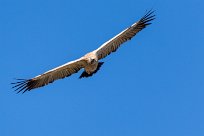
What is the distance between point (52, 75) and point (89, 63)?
1326mm

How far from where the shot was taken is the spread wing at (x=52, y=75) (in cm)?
1445

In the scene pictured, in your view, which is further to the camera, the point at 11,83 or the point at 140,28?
the point at 140,28

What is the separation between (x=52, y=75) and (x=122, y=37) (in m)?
2.50

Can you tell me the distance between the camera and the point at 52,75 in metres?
14.7

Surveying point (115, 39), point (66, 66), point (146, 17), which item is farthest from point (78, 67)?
point (146, 17)

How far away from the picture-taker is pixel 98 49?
48.1 ft

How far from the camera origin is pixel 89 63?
14.2 metres

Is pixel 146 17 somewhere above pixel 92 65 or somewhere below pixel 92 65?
above

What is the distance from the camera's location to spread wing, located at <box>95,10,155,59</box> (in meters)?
14.8

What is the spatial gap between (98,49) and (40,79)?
80.1 inches

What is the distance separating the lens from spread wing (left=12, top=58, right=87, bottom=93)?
14453 mm

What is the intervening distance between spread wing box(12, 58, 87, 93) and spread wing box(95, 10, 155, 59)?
0.80 meters

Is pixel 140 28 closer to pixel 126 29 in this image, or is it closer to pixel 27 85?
pixel 126 29

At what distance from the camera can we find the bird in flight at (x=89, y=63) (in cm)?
1431
